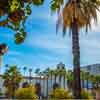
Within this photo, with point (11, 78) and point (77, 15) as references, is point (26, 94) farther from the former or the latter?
point (11, 78)

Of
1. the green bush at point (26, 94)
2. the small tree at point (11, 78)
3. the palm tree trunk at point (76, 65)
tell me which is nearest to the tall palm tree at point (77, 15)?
the palm tree trunk at point (76, 65)

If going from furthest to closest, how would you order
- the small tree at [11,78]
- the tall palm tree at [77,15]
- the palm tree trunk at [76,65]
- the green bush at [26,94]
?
the small tree at [11,78], the green bush at [26,94], the tall palm tree at [77,15], the palm tree trunk at [76,65]

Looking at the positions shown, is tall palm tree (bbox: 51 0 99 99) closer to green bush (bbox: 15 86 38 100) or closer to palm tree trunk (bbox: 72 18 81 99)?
palm tree trunk (bbox: 72 18 81 99)

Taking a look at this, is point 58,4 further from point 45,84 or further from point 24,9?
point 45,84

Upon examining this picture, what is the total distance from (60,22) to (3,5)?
2987 centimetres

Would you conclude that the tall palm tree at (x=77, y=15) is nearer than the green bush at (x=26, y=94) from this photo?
Yes

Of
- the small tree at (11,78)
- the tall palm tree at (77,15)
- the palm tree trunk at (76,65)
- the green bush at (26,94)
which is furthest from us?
the small tree at (11,78)

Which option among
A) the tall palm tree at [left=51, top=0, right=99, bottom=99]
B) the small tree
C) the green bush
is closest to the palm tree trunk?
the tall palm tree at [left=51, top=0, right=99, bottom=99]

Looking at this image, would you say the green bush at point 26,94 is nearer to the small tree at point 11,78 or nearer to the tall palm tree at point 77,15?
the tall palm tree at point 77,15

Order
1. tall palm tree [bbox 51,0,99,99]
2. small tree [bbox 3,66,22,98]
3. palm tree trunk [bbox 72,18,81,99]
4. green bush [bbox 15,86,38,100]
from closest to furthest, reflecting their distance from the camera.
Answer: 1. palm tree trunk [bbox 72,18,81,99]
2. tall palm tree [bbox 51,0,99,99]
3. green bush [bbox 15,86,38,100]
4. small tree [bbox 3,66,22,98]


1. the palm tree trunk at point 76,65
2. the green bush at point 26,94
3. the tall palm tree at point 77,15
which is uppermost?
the tall palm tree at point 77,15

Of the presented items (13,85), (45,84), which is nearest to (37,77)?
(45,84)

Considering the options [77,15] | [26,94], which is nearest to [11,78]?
[26,94]

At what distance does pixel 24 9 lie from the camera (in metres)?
3.06
